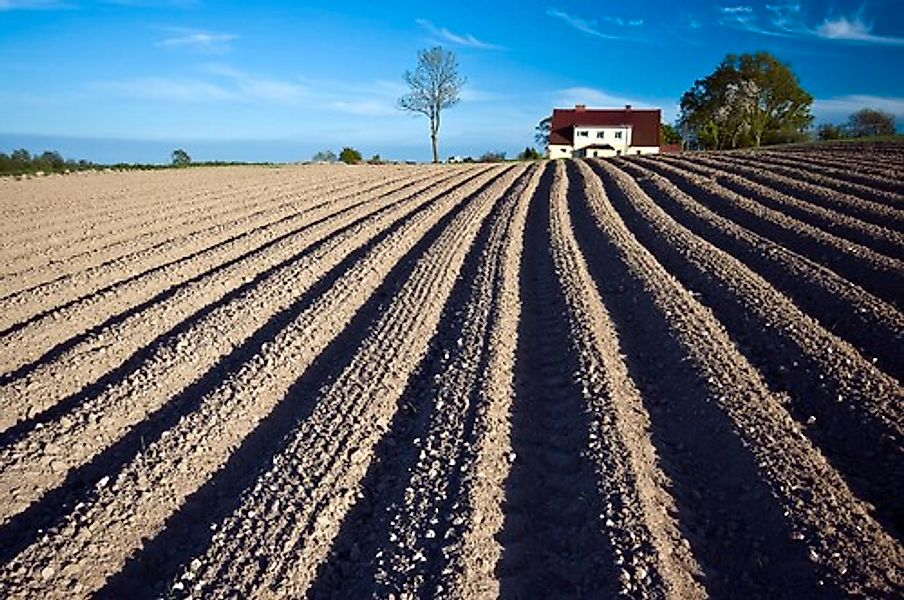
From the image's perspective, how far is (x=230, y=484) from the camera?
185 inches

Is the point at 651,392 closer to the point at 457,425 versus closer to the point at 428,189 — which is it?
the point at 457,425

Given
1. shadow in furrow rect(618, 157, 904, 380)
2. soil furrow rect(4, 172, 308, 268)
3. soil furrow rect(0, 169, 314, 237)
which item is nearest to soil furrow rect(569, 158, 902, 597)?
shadow in furrow rect(618, 157, 904, 380)

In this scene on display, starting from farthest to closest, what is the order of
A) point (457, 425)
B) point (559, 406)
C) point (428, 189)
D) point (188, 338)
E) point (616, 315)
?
point (428, 189)
point (616, 315)
point (188, 338)
point (559, 406)
point (457, 425)

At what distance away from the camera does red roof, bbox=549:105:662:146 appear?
62.0 m

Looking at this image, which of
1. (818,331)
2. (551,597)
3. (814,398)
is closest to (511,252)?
(818,331)

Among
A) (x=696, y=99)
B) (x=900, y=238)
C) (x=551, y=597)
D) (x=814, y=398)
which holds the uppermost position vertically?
(x=696, y=99)

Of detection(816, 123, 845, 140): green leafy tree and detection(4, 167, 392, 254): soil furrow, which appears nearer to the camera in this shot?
detection(4, 167, 392, 254): soil furrow

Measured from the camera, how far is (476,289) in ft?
28.6

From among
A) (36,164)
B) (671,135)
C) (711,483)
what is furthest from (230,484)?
(671,135)

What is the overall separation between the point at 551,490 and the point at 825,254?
7199mm

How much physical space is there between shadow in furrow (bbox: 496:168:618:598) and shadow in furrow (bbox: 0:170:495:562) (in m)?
1.99

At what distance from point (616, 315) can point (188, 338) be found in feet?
16.4

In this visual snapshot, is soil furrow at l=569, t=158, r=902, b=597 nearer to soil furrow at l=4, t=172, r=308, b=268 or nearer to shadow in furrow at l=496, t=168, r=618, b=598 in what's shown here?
shadow in furrow at l=496, t=168, r=618, b=598

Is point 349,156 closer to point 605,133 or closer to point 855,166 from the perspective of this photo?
point 605,133
